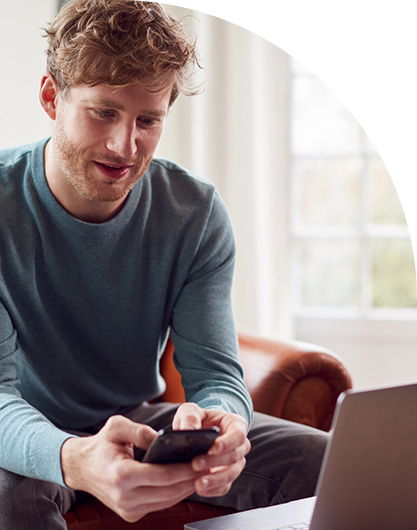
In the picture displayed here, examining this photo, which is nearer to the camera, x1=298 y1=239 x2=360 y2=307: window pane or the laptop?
the laptop

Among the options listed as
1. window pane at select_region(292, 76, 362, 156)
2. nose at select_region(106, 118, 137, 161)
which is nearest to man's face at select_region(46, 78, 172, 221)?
nose at select_region(106, 118, 137, 161)

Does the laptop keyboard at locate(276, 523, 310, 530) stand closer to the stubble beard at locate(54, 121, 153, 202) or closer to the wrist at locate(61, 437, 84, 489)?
the wrist at locate(61, 437, 84, 489)

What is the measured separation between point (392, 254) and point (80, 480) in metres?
2.48

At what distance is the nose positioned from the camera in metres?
1.39

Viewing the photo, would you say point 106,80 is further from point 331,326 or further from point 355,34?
point 331,326

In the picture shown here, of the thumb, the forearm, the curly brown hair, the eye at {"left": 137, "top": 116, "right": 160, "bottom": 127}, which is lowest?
the forearm

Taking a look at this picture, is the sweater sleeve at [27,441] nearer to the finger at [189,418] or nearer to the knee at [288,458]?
the finger at [189,418]

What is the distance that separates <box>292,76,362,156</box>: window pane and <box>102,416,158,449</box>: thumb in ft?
8.14

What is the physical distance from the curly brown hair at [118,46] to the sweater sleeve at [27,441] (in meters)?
0.61

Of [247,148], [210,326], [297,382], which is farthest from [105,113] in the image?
[247,148]

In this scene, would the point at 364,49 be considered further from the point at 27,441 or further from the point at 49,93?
the point at 27,441

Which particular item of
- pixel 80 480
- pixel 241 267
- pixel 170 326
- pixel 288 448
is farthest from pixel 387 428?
pixel 241 267

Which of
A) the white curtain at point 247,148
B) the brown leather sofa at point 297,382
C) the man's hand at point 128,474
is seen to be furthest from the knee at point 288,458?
the white curtain at point 247,148

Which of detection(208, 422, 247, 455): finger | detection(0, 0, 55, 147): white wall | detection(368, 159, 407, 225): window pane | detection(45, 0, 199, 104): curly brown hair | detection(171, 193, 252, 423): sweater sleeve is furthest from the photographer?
detection(368, 159, 407, 225): window pane
